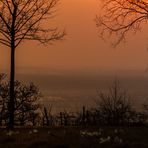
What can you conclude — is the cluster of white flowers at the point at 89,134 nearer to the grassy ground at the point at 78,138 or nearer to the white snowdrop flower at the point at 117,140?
the grassy ground at the point at 78,138

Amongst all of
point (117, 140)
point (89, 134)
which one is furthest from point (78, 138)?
point (117, 140)

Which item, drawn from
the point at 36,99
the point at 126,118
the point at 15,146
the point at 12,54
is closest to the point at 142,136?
the point at 15,146

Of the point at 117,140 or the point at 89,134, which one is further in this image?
the point at 89,134

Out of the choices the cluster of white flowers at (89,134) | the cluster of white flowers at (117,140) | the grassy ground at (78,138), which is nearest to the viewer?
the grassy ground at (78,138)

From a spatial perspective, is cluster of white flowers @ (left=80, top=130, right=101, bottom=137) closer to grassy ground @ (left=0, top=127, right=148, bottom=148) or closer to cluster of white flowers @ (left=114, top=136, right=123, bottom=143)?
grassy ground @ (left=0, top=127, right=148, bottom=148)

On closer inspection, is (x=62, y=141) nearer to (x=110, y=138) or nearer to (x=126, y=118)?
(x=110, y=138)

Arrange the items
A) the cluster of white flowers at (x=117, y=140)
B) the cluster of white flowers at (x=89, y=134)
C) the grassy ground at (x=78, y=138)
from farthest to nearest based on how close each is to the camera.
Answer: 1. the cluster of white flowers at (x=89, y=134)
2. the cluster of white flowers at (x=117, y=140)
3. the grassy ground at (x=78, y=138)

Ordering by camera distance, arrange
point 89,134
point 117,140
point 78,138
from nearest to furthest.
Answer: point 117,140, point 78,138, point 89,134

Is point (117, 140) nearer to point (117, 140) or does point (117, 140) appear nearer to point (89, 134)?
point (117, 140)

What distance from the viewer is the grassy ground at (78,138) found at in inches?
764


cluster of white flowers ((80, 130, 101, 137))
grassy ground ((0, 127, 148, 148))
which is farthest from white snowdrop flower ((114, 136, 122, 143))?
cluster of white flowers ((80, 130, 101, 137))

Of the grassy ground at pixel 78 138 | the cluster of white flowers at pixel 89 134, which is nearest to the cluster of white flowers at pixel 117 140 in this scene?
the grassy ground at pixel 78 138

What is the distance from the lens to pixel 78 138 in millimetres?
20578

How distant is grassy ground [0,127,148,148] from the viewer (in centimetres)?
1941
